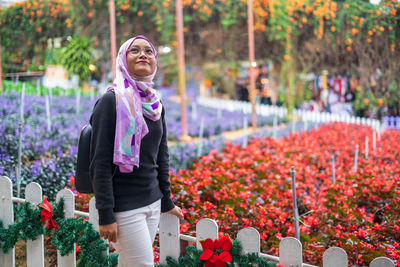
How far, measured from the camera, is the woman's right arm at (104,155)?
1598mm

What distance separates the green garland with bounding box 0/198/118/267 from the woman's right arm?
1.63 ft

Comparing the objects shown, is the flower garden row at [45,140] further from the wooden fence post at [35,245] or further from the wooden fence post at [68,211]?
the wooden fence post at [68,211]

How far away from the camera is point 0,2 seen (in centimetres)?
418

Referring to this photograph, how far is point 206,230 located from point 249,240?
7.4 inches

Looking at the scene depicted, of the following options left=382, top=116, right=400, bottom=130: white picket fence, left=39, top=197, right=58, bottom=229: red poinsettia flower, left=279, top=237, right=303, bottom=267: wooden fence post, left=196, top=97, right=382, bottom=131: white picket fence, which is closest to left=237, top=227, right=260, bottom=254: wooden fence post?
left=279, top=237, right=303, bottom=267: wooden fence post

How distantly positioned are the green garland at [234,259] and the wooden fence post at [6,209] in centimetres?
100

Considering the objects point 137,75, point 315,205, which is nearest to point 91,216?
point 137,75

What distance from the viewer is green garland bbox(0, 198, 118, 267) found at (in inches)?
80.4

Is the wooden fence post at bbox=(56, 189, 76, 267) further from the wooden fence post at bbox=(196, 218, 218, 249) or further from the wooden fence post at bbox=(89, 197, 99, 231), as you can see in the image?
the wooden fence post at bbox=(196, 218, 218, 249)

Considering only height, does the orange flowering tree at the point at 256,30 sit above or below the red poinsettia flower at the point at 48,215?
above

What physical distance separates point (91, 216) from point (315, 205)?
5.77 feet

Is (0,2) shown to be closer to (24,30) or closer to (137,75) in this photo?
(24,30)

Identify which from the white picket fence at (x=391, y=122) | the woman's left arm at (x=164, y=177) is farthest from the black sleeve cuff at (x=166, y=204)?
the white picket fence at (x=391, y=122)

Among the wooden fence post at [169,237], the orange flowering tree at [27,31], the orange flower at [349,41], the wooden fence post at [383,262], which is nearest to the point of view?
the wooden fence post at [383,262]
